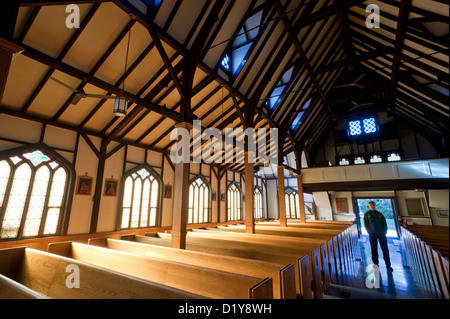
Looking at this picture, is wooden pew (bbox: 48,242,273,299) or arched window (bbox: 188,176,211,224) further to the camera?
arched window (bbox: 188,176,211,224)

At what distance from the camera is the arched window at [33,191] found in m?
5.34

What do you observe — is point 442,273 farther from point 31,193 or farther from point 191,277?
point 31,193

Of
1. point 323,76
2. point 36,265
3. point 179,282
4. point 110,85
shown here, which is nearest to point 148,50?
point 110,85

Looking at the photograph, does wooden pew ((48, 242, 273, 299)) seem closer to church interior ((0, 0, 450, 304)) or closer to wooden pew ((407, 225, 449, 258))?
church interior ((0, 0, 450, 304))

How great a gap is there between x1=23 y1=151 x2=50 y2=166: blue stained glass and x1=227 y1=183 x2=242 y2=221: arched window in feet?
29.9

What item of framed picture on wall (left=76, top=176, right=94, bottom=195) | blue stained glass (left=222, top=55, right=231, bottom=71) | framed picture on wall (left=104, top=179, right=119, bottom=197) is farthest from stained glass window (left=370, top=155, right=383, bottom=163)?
framed picture on wall (left=76, top=176, right=94, bottom=195)

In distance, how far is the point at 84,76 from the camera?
500 cm

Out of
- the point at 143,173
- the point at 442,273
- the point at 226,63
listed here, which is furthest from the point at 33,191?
the point at 442,273

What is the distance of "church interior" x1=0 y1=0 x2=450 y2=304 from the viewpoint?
256 centimetres

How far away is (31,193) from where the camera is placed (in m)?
5.73

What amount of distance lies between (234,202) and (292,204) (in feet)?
15.1

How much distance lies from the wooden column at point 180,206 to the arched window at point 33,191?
4090 millimetres

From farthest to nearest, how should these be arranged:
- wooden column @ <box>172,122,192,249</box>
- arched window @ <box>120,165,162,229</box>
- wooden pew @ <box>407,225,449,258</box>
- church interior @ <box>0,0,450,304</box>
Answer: arched window @ <box>120,165,162,229</box> → wooden column @ <box>172,122,192,249</box> → wooden pew @ <box>407,225,449,258</box> → church interior @ <box>0,0,450,304</box>
